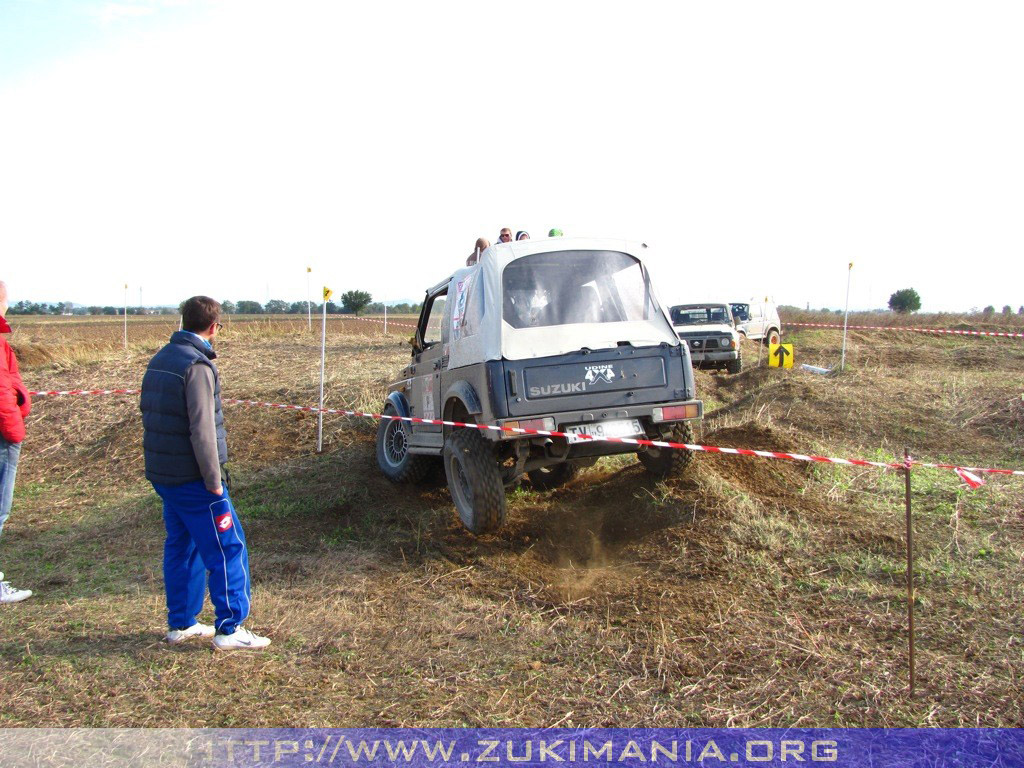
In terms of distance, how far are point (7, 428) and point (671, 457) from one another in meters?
4.88

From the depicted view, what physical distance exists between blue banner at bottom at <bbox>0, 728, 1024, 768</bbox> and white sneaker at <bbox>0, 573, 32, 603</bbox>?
2.21 metres

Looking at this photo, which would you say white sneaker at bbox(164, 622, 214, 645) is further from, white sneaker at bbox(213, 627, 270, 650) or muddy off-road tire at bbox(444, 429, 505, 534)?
muddy off-road tire at bbox(444, 429, 505, 534)

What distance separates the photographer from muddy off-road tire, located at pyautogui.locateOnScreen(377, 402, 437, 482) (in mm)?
7781

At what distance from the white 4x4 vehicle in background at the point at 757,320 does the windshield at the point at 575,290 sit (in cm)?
1452

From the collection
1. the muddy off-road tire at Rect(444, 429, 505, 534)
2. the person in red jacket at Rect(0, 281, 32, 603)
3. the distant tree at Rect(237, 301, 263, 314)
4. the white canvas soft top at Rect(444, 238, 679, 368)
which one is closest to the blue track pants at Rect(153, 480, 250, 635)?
the person in red jacket at Rect(0, 281, 32, 603)

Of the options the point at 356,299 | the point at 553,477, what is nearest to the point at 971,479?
the point at 553,477

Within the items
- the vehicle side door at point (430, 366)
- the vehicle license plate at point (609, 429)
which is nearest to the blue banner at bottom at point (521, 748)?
the vehicle license plate at point (609, 429)

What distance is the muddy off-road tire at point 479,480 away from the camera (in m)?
5.89

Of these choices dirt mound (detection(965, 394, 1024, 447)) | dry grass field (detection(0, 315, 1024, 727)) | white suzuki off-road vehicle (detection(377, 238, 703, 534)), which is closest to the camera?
dry grass field (detection(0, 315, 1024, 727))

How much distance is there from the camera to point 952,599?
15.2 feet

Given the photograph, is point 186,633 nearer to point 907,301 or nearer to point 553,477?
point 553,477

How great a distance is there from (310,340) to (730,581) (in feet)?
45.6

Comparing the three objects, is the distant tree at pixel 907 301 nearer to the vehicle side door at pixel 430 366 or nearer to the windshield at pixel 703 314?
the windshield at pixel 703 314

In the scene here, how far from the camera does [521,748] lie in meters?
3.31
